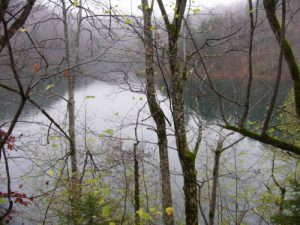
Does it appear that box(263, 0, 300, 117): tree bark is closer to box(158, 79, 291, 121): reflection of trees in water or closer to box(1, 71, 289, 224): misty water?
box(158, 79, 291, 121): reflection of trees in water

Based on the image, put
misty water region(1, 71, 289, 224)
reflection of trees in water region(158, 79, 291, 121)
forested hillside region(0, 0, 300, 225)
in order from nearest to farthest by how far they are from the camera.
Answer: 1. forested hillside region(0, 0, 300, 225)
2. reflection of trees in water region(158, 79, 291, 121)
3. misty water region(1, 71, 289, 224)

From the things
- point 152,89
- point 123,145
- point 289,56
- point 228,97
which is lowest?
point 289,56

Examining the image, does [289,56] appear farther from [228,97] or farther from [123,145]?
→ [228,97]

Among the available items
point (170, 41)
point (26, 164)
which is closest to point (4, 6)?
point (170, 41)

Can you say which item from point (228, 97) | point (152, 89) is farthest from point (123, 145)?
point (152, 89)

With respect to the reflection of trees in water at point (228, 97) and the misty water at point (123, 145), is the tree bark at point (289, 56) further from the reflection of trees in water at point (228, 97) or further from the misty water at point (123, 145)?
the misty water at point (123, 145)

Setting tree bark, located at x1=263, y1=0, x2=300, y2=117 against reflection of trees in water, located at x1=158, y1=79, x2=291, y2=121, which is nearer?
tree bark, located at x1=263, y1=0, x2=300, y2=117

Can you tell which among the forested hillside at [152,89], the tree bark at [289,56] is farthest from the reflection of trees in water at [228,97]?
the tree bark at [289,56]

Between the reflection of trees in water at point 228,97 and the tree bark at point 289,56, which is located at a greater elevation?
the reflection of trees in water at point 228,97

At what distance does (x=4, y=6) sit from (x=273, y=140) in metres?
2.28

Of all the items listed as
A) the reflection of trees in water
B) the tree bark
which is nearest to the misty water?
the reflection of trees in water

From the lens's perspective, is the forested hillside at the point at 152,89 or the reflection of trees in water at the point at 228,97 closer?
the forested hillside at the point at 152,89

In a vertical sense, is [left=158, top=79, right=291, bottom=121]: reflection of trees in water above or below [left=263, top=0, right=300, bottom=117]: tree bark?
above

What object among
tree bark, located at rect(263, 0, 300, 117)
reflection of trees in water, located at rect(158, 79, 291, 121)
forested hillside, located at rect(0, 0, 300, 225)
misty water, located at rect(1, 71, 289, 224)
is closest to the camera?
forested hillside, located at rect(0, 0, 300, 225)
